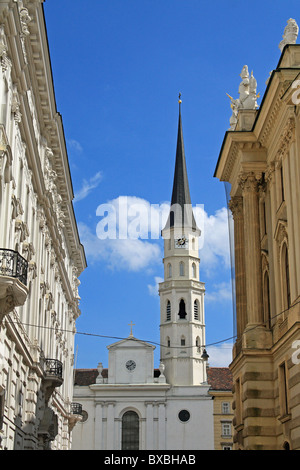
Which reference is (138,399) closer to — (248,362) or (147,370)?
(147,370)

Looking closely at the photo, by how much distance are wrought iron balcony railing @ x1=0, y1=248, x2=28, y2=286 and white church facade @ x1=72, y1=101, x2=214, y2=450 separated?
222ft

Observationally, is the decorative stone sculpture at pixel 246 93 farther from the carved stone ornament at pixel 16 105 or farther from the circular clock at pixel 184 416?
the circular clock at pixel 184 416

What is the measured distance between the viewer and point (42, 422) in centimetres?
3350

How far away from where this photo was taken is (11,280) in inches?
800

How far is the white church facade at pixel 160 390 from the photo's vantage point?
88312mm

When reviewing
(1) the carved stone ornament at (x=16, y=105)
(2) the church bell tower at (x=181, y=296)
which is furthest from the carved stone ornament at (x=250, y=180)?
(2) the church bell tower at (x=181, y=296)

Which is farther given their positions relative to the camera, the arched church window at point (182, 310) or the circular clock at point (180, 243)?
the circular clock at point (180, 243)

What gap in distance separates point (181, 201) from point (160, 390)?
28.4m

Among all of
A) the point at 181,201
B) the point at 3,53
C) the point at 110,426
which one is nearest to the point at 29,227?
the point at 3,53

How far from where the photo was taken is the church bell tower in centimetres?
9406

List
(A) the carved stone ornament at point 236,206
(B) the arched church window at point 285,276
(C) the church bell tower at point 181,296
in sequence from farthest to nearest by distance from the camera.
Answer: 1. (C) the church bell tower at point 181,296
2. (A) the carved stone ornament at point 236,206
3. (B) the arched church window at point 285,276

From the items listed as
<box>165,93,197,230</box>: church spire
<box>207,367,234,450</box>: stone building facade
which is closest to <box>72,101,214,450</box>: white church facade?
<box>207,367,234,450</box>: stone building facade

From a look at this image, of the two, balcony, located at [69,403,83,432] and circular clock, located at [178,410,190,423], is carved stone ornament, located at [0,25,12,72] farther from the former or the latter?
circular clock, located at [178,410,190,423]
